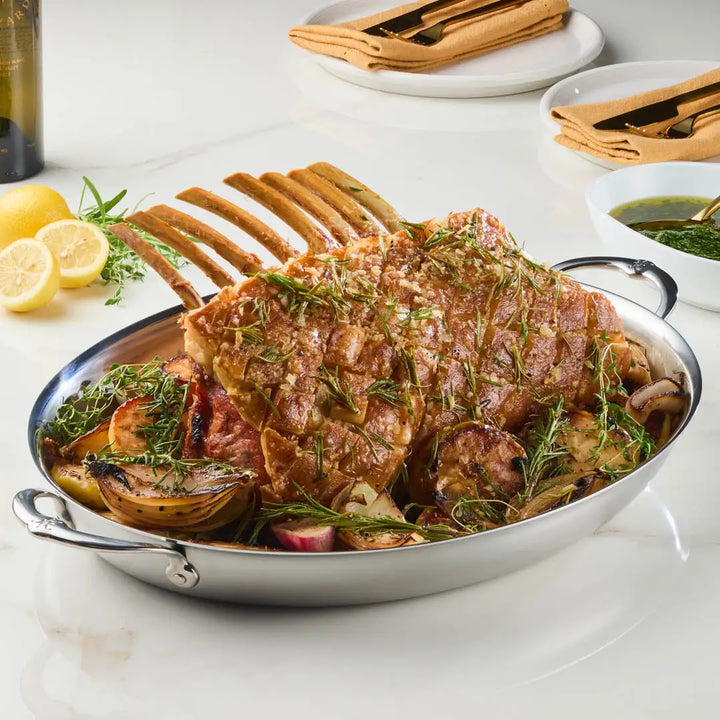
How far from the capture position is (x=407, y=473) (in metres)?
1.50

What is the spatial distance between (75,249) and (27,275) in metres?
0.13

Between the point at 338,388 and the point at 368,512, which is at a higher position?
the point at 338,388

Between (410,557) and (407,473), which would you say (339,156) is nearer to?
(407,473)

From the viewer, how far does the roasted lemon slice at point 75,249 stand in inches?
87.7

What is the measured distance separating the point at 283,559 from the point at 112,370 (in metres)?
0.58

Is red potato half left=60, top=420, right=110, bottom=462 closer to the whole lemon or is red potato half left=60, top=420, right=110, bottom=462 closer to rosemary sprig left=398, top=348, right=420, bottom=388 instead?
rosemary sprig left=398, top=348, right=420, bottom=388

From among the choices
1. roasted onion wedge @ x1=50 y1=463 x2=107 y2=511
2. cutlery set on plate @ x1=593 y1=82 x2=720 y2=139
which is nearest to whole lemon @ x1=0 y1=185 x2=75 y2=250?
roasted onion wedge @ x1=50 y1=463 x2=107 y2=511

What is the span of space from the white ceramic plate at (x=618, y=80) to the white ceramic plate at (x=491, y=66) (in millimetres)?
100

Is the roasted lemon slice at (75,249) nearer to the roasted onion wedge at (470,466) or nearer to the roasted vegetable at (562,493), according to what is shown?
the roasted onion wedge at (470,466)

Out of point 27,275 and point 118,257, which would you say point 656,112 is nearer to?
point 118,257

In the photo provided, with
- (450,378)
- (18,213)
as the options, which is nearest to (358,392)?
(450,378)

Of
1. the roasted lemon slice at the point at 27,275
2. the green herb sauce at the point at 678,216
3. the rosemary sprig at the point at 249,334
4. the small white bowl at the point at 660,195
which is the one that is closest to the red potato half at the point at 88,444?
the rosemary sprig at the point at 249,334

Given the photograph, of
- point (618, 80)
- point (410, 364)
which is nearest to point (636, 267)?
point (410, 364)

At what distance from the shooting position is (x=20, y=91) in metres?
2.54
